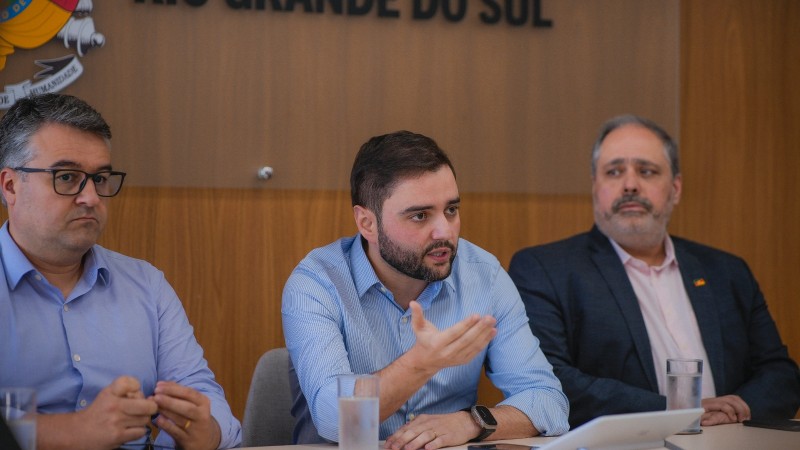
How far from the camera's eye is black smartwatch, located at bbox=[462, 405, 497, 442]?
2.39m

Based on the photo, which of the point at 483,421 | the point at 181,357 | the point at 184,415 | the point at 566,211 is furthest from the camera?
the point at 566,211

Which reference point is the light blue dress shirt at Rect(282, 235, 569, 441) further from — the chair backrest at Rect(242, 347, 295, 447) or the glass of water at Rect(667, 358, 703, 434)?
the glass of water at Rect(667, 358, 703, 434)

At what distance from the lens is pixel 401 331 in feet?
9.20

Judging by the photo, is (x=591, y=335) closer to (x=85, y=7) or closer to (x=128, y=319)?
(x=128, y=319)

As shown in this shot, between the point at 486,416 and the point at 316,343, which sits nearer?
the point at 486,416

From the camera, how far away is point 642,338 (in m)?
3.35

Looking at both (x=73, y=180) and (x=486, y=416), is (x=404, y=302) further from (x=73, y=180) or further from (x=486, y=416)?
(x=73, y=180)

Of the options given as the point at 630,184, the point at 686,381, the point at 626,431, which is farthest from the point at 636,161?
the point at 626,431

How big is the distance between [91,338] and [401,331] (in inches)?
33.4

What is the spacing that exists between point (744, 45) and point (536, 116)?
1029 millimetres

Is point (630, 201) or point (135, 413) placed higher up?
point (630, 201)

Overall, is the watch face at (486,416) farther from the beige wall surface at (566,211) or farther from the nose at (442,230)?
the beige wall surface at (566,211)

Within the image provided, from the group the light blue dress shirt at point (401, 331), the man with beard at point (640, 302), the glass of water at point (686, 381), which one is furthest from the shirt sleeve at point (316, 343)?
the man with beard at point (640, 302)

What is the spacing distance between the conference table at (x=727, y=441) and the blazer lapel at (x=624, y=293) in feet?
2.31
